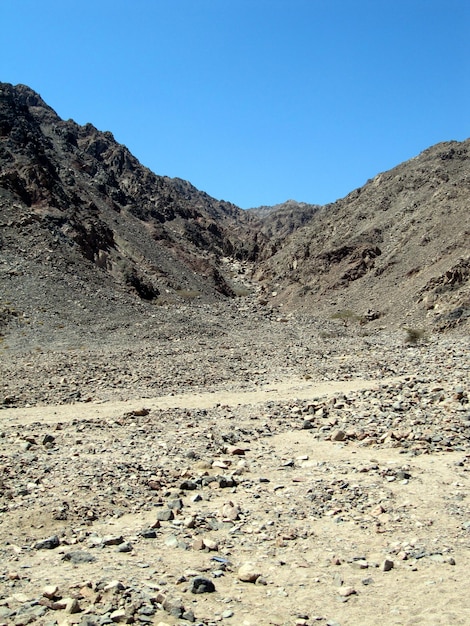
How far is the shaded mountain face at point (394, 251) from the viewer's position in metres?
44.9

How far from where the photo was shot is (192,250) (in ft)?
292

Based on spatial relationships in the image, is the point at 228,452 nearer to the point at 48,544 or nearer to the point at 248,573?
the point at 48,544

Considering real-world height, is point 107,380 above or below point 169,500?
above

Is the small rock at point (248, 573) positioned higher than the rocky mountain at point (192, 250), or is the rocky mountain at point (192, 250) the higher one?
the rocky mountain at point (192, 250)

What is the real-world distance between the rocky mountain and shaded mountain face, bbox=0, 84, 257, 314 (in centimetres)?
19

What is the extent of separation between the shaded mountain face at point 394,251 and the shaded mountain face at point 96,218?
11774mm

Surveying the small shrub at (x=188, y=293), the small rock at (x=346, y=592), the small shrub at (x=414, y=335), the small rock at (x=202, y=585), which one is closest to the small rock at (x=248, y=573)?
the small rock at (x=202, y=585)

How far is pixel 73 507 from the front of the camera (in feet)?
33.0

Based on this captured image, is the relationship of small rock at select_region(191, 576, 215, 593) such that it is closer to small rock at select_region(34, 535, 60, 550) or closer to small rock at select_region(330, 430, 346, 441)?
small rock at select_region(34, 535, 60, 550)

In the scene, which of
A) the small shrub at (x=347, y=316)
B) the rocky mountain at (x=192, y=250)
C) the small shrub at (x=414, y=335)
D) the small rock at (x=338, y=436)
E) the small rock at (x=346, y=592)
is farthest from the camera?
the small shrub at (x=347, y=316)

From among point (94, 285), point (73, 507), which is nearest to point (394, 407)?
point (73, 507)

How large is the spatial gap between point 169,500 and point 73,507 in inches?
64.8

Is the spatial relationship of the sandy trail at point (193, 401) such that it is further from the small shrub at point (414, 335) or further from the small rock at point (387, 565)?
the small shrub at point (414, 335)

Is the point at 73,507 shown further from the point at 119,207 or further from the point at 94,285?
the point at 119,207
